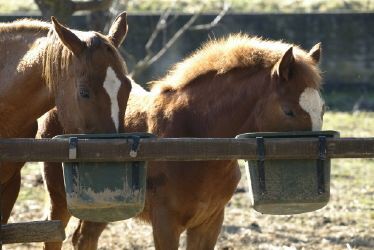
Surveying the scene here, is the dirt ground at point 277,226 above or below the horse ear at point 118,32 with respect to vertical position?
below

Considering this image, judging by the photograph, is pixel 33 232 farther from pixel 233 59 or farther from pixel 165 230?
pixel 233 59

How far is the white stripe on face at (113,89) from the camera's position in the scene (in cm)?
444

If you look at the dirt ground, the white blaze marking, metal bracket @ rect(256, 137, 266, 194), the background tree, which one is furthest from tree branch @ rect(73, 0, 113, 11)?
metal bracket @ rect(256, 137, 266, 194)

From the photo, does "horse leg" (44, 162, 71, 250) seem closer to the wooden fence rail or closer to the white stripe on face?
the white stripe on face

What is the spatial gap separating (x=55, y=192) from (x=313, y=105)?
2262mm

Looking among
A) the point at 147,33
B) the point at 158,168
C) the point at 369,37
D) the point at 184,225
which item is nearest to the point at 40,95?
the point at 158,168

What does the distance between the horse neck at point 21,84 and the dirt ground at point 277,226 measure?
5.54 ft

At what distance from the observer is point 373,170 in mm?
10047

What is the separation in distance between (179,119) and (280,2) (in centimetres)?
1270

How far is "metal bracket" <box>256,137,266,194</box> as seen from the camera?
4164mm

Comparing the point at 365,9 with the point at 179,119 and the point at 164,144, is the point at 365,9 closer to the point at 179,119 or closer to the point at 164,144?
the point at 179,119

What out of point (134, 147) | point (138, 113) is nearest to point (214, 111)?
point (138, 113)

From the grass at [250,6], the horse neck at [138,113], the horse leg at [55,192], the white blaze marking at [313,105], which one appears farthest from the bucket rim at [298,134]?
the grass at [250,6]

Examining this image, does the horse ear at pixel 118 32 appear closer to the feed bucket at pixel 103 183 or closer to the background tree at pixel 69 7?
the feed bucket at pixel 103 183
